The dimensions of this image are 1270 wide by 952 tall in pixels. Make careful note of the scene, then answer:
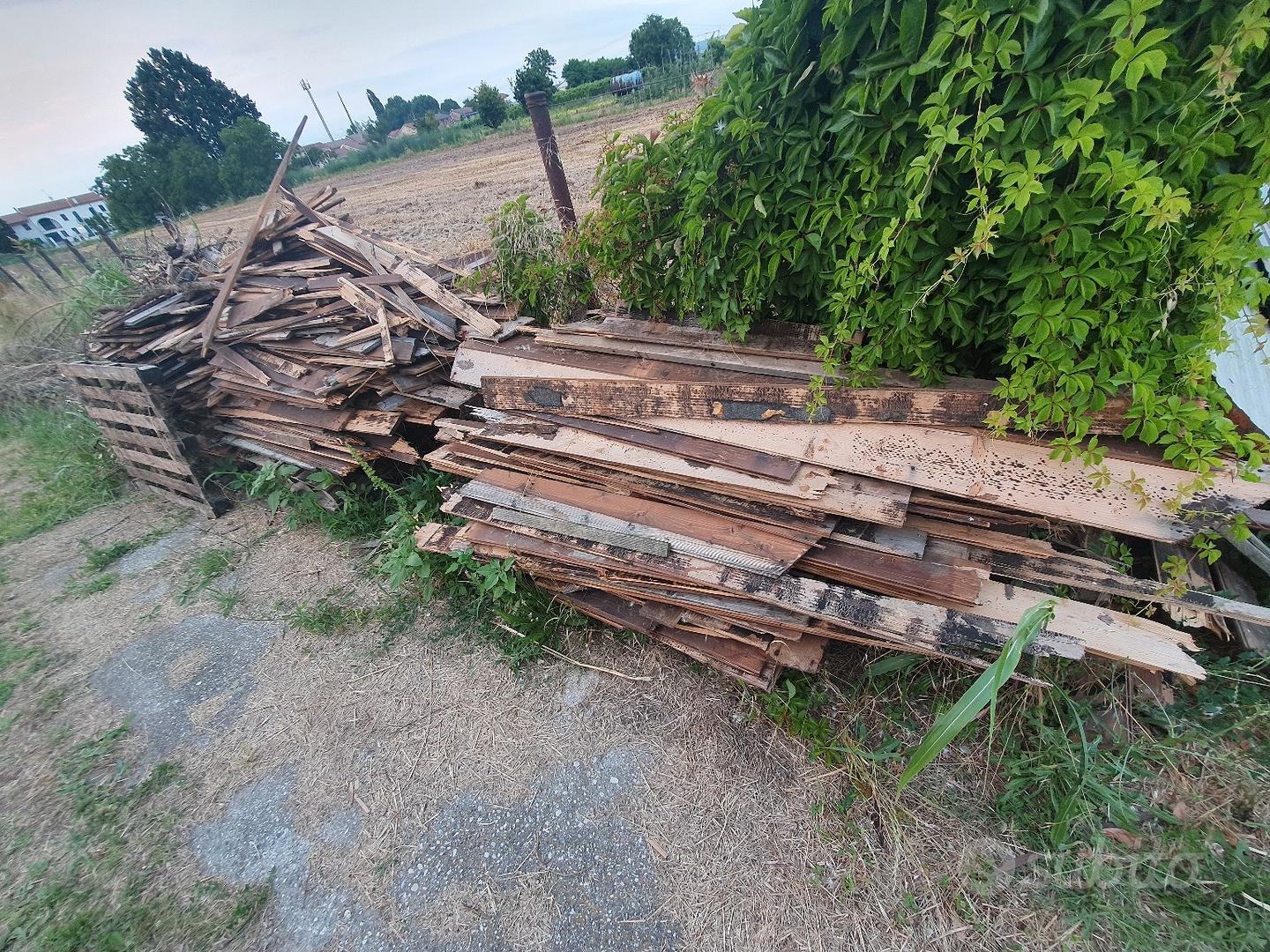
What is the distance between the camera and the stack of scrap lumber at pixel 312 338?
4.09m

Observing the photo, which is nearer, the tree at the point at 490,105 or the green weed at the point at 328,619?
the green weed at the point at 328,619

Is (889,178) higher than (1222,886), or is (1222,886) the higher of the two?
(889,178)

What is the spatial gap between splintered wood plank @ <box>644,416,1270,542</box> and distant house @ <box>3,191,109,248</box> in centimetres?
6044

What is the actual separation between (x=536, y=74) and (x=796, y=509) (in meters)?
39.9

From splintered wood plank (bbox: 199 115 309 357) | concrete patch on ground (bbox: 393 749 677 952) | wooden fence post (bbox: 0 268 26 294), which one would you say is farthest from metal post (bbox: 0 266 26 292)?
concrete patch on ground (bbox: 393 749 677 952)

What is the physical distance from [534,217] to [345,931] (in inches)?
160

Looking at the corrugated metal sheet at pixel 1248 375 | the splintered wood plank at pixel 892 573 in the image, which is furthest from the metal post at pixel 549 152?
the corrugated metal sheet at pixel 1248 375

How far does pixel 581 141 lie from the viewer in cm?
1428

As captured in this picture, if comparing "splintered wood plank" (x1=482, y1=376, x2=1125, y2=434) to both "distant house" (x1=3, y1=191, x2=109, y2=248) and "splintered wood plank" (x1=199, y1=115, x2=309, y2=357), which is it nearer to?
"splintered wood plank" (x1=199, y1=115, x2=309, y2=357)

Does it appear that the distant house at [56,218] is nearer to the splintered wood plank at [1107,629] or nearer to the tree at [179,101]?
the tree at [179,101]

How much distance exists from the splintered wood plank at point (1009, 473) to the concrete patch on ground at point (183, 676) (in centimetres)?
363

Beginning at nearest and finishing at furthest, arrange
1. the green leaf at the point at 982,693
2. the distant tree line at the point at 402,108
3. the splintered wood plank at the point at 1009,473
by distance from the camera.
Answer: the green leaf at the point at 982,693
the splintered wood plank at the point at 1009,473
the distant tree line at the point at 402,108

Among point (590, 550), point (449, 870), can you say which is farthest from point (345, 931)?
point (590, 550)

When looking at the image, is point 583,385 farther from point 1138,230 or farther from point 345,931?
point 345,931
